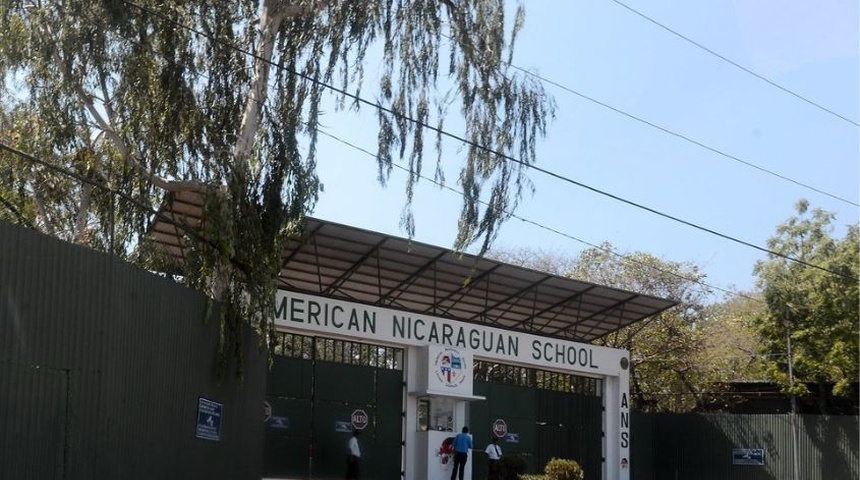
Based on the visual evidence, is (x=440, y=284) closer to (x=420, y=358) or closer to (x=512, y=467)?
(x=420, y=358)

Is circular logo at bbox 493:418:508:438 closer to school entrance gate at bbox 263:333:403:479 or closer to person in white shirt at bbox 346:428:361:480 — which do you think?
school entrance gate at bbox 263:333:403:479

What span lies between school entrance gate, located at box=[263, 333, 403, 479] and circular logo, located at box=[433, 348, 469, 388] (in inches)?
41.4

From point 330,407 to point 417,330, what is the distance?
3042 millimetres

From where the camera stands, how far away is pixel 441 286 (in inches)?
1220

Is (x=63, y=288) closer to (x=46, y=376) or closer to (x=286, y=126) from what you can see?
(x=46, y=376)

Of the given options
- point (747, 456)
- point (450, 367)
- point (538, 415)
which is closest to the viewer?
point (450, 367)

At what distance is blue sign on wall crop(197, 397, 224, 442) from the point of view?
58.4 feet

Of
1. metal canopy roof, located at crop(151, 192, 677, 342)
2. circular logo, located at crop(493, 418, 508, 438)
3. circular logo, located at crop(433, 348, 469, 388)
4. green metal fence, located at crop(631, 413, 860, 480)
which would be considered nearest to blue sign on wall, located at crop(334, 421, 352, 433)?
circular logo, located at crop(433, 348, 469, 388)

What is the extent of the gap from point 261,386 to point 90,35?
7.53 metres

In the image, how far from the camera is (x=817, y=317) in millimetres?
39375

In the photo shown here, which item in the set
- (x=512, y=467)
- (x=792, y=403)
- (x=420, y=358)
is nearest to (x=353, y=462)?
(x=420, y=358)

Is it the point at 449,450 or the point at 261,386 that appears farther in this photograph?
the point at 449,450

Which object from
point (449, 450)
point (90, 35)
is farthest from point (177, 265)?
point (449, 450)

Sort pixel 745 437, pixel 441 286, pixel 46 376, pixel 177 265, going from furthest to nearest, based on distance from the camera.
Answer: pixel 745 437 → pixel 441 286 → pixel 177 265 → pixel 46 376
